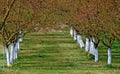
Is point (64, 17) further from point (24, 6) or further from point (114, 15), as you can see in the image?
point (114, 15)

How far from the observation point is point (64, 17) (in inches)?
2039

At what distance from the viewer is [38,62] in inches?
1641

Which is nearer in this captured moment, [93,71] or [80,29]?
[93,71]

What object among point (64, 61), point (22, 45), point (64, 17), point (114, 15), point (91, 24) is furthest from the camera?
point (22, 45)

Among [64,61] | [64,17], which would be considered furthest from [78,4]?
[64,17]

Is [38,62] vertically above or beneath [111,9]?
beneath

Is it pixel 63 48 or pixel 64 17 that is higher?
pixel 64 17

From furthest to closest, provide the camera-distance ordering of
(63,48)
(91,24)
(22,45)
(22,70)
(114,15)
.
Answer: (22,45) → (63,48) → (91,24) → (22,70) → (114,15)

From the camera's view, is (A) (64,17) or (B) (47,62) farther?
(A) (64,17)

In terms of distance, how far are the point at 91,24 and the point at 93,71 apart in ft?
19.5

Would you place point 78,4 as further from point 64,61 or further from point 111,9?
A: point 111,9

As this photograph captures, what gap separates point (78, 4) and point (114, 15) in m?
9.78

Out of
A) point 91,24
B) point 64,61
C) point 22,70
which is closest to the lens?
point 22,70

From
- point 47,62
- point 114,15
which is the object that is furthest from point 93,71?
point 47,62
